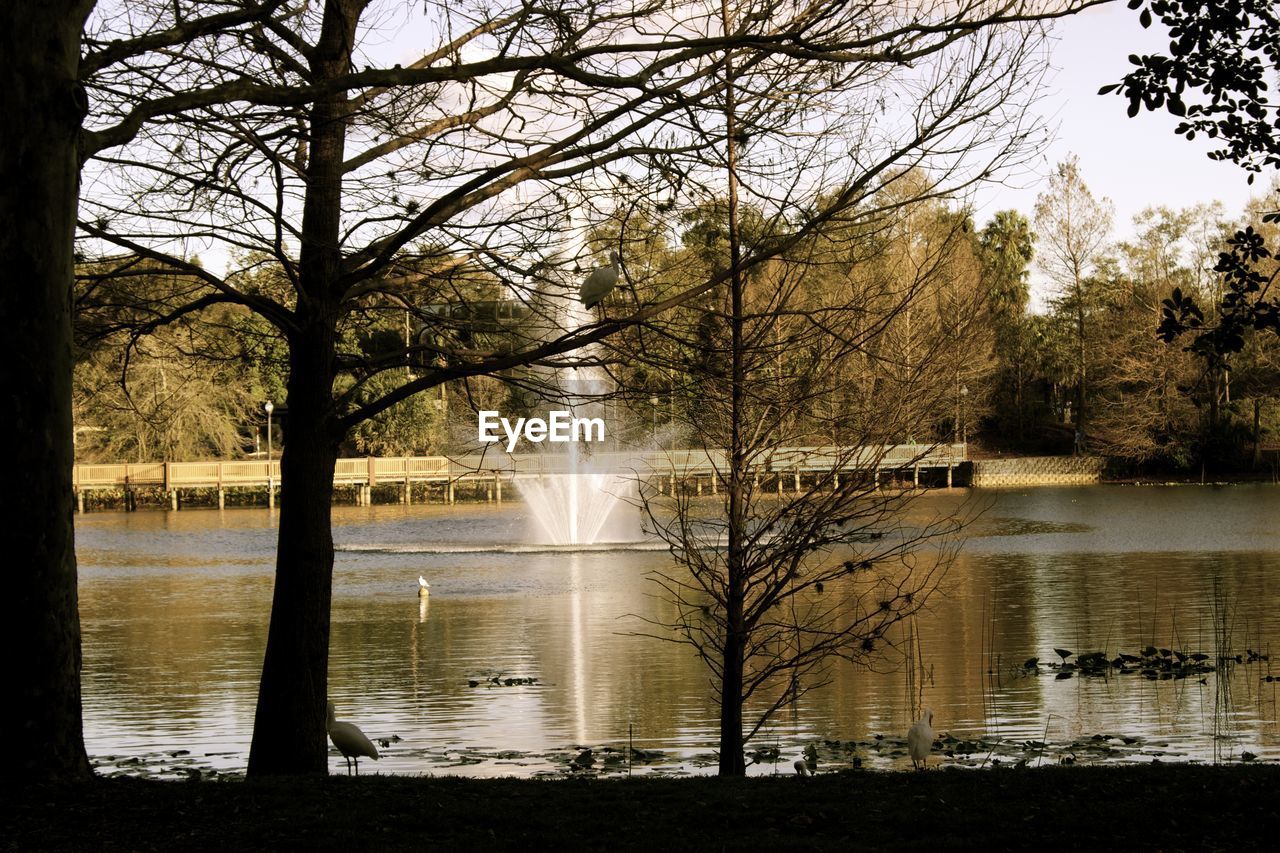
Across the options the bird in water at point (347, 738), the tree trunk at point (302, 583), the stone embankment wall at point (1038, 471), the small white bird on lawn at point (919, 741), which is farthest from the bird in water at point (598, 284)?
the stone embankment wall at point (1038, 471)

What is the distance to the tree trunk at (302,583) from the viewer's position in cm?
959

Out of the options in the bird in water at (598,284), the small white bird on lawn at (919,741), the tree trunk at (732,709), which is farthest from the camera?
the small white bird on lawn at (919,741)

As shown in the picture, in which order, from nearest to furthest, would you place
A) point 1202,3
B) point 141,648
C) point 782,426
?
point 1202,3 → point 782,426 → point 141,648

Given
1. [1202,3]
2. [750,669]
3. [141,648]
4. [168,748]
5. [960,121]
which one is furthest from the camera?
[141,648]

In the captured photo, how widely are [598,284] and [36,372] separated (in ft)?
10.4

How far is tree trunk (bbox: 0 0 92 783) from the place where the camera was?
6977 millimetres

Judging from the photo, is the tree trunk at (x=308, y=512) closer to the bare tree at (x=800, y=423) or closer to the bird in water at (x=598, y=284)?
the bird in water at (x=598, y=284)

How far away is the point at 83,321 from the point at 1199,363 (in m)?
55.8

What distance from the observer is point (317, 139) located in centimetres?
942

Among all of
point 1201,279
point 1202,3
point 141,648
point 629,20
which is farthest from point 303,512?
point 1201,279

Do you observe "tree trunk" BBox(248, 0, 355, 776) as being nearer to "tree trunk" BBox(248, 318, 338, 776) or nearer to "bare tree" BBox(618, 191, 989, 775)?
"tree trunk" BBox(248, 318, 338, 776)

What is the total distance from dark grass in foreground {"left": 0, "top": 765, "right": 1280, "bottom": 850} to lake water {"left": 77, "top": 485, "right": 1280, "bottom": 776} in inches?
131

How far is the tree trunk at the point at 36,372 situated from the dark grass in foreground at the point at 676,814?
394 millimetres

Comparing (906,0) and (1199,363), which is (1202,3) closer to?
(906,0)
